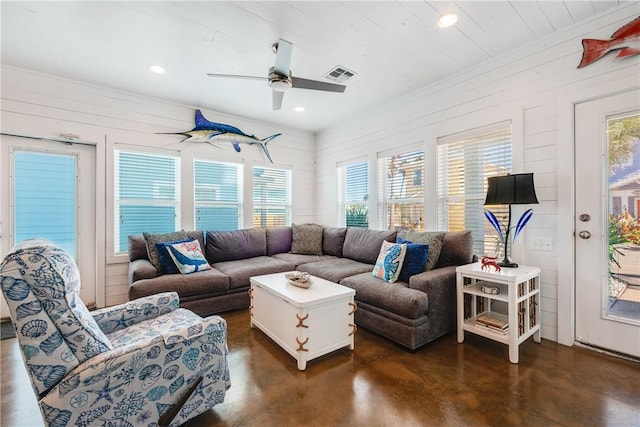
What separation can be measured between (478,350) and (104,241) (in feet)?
13.8

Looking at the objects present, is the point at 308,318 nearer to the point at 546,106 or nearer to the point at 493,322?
the point at 493,322

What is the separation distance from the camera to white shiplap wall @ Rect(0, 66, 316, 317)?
3.01 m

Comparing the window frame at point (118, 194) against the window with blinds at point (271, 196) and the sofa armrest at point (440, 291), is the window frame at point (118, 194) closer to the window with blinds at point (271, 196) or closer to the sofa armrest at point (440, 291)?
the window with blinds at point (271, 196)

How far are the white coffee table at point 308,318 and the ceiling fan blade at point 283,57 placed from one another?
74.0 inches

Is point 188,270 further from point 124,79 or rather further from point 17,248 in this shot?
point 124,79

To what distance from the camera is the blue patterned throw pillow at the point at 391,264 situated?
2.70 meters

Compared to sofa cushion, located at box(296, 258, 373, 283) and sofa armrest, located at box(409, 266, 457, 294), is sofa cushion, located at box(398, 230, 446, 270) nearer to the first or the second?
sofa armrest, located at box(409, 266, 457, 294)

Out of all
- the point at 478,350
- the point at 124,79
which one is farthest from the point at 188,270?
the point at 478,350

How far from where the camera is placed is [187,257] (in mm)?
3229

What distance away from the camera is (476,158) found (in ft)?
10.0

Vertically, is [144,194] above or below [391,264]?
above

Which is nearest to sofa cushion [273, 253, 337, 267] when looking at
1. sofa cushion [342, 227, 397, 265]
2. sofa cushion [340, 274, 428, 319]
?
sofa cushion [342, 227, 397, 265]

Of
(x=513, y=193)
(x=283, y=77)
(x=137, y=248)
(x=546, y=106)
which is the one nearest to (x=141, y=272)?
(x=137, y=248)

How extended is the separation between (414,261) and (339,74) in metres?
2.15
